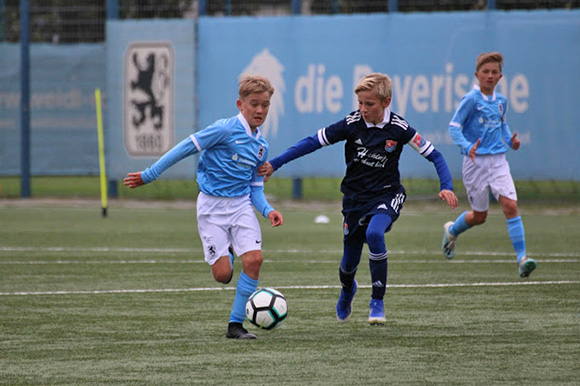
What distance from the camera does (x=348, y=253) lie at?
7.30 m

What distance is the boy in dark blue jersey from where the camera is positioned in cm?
708

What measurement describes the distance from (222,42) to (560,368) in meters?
15.9

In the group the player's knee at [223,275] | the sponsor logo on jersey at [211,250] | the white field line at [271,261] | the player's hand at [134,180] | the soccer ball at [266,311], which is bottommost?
the white field line at [271,261]

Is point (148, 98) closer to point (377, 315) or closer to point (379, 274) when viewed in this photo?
point (379, 274)

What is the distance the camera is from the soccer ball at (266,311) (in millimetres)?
6582

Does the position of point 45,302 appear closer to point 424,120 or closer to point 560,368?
point 560,368

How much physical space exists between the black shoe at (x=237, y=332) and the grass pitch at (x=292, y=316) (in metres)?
0.09

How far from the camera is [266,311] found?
657cm

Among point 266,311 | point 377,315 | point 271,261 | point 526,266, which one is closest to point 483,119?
point 526,266

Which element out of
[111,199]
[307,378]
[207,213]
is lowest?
[111,199]

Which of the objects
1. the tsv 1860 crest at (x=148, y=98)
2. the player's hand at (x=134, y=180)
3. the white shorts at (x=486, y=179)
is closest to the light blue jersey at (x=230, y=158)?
the player's hand at (x=134, y=180)

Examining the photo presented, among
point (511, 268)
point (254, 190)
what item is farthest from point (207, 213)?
point (511, 268)

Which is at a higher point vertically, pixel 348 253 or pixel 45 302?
pixel 348 253

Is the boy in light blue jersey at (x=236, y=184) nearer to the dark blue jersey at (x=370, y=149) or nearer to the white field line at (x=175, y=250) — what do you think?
the dark blue jersey at (x=370, y=149)
